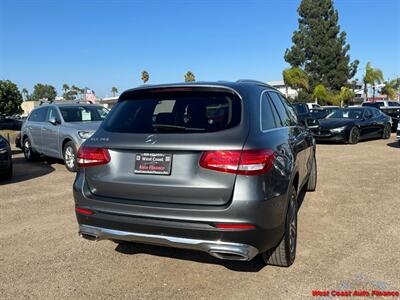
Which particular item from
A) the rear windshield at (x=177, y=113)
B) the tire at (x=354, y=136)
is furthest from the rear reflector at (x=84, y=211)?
the tire at (x=354, y=136)

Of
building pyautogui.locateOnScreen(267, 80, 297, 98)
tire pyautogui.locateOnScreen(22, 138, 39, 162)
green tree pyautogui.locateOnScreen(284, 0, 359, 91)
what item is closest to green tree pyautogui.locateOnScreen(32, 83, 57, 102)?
building pyautogui.locateOnScreen(267, 80, 297, 98)

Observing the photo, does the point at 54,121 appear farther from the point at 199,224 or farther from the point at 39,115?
the point at 199,224

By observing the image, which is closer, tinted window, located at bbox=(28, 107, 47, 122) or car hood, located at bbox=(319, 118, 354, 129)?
tinted window, located at bbox=(28, 107, 47, 122)

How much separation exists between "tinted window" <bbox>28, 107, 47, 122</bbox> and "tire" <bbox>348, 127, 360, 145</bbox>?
10175 millimetres

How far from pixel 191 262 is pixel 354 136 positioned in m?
11.7

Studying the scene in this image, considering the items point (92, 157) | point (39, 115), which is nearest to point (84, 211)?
point (92, 157)

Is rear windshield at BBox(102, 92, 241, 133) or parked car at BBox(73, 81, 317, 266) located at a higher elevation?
rear windshield at BBox(102, 92, 241, 133)

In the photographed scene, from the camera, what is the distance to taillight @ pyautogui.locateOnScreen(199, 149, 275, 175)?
2.90 meters

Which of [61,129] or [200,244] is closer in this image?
[200,244]

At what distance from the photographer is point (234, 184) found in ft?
9.53

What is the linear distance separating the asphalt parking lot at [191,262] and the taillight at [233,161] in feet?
3.59

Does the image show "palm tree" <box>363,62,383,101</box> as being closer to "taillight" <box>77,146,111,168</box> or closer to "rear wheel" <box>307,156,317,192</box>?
"rear wheel" <box>307,156,317,192</box>

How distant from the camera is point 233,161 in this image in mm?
2900

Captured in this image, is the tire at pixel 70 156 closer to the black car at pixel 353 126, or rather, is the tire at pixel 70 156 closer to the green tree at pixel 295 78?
the black car at pixel 353 126
